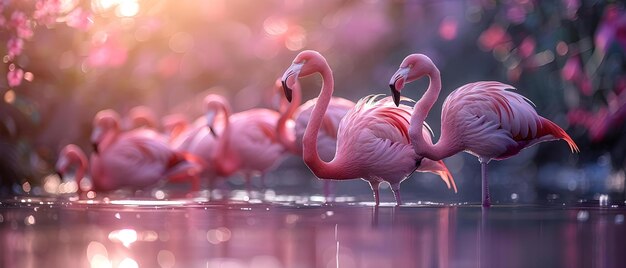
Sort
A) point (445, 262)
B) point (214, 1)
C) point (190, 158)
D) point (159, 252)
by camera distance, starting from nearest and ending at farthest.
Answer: point (445, 262)
point (159, 252)
point (190, 158)
point (214, 1)

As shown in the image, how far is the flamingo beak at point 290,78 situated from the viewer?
25.7ft

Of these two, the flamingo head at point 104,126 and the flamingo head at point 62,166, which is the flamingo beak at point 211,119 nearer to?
the flamingo head at point 104,126

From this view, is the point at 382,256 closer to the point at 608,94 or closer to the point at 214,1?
the point at 608,94

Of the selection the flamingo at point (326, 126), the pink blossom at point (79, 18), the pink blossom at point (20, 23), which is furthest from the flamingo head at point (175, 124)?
the pink blossom at point (20, 23)

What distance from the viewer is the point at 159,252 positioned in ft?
17.6

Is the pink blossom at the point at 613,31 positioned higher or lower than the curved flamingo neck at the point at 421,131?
higher

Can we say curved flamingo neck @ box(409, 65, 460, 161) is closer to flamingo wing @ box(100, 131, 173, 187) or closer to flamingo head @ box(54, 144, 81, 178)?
flamingo wing @ box(100, 131, 173, 187)

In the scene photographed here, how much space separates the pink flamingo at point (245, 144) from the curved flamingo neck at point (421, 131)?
3422mm

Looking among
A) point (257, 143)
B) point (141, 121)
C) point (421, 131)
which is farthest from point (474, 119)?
point (141, 121)

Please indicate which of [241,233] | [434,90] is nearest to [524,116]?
[434,90]

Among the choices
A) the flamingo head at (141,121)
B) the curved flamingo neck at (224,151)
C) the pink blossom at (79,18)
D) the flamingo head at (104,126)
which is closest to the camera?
the pink blossom at (79,18)

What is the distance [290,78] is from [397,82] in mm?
749

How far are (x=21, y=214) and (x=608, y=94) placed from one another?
6388 millimetres

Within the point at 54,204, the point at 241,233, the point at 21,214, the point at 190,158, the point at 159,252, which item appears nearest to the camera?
the point at 159,252
